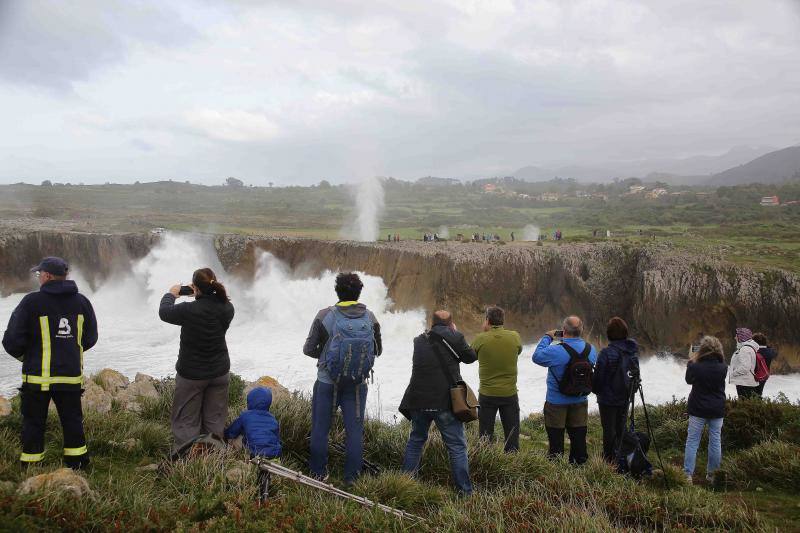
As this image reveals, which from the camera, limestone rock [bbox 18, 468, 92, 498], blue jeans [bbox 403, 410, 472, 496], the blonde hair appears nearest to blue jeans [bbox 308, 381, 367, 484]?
blue jeans [bbox 403, 410, 472, 496]

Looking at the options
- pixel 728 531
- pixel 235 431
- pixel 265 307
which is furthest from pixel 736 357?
pixel 265 307

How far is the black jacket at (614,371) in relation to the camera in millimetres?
5891

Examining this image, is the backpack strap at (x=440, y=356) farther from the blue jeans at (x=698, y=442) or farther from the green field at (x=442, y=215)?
the green field at (x=442, y=215)

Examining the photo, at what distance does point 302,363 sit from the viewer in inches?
715

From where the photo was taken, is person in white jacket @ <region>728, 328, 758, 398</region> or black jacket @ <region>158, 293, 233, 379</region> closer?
black jacket @ <region>158, 293, 233, 379</region>

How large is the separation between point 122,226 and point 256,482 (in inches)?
1211

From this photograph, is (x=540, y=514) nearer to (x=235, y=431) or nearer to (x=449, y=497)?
(x=449, y=497)

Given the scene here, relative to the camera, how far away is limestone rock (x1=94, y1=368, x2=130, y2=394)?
921cm

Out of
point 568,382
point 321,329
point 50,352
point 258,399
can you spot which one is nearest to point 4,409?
point 50,352

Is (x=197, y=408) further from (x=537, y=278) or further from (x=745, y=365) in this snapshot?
(x=537, y=278)

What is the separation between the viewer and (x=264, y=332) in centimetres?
2159

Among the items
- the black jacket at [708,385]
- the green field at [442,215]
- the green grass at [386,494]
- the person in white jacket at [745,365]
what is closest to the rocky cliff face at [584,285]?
the green field at [442,215]

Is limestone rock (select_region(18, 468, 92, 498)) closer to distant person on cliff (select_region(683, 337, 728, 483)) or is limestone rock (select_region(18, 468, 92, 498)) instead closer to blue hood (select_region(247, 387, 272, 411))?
blue hood (select_region(247, 387, 272, 411))

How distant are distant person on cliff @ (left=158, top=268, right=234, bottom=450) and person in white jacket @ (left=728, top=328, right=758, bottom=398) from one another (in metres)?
7.29
